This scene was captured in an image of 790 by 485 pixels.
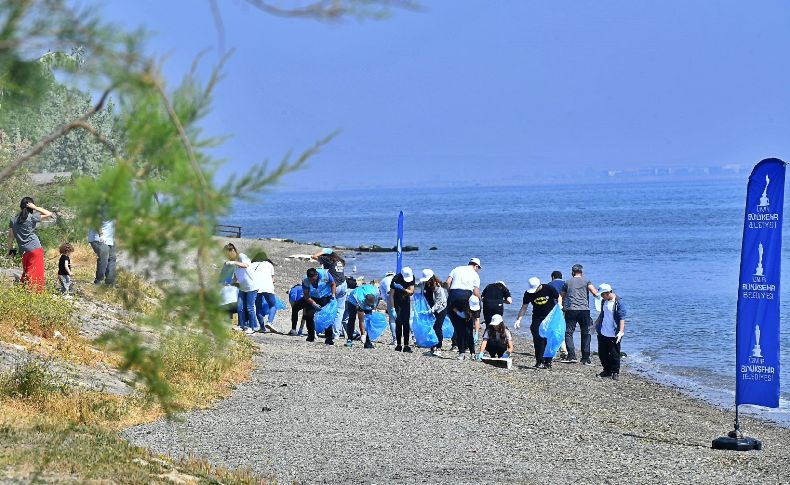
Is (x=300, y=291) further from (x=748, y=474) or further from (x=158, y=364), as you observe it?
(x=158, y=364)

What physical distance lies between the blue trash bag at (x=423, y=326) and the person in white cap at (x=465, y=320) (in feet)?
1.42

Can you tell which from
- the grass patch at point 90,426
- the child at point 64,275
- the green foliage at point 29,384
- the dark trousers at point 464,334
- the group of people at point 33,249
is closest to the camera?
the grass patch at point 90,426

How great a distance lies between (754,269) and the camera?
1313 centimetres

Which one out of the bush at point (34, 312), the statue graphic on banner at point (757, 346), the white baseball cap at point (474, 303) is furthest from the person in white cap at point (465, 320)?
the statue graphic on banner at point (757, 346)

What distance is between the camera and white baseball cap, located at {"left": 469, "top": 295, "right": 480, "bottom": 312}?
20.6 metres

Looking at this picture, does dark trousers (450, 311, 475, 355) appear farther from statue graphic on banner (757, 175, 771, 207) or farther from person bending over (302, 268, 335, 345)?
statue graphic on banner (757, 175, 771, 207)

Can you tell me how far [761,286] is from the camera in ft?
43.0

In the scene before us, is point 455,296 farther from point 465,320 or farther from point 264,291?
point 264,291

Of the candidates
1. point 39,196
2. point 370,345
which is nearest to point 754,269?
point 370,345

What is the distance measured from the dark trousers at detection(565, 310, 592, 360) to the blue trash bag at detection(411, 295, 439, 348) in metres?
2.39

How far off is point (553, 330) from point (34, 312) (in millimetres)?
9009

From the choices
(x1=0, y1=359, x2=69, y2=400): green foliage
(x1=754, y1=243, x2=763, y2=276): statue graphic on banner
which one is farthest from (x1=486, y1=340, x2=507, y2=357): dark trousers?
(x1=0, y1=359, x2=69, y2=400): green foliage

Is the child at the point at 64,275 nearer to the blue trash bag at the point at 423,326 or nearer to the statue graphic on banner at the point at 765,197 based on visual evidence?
the blue trash bag at the point at 423,326

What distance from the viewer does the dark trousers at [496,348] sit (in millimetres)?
21312
